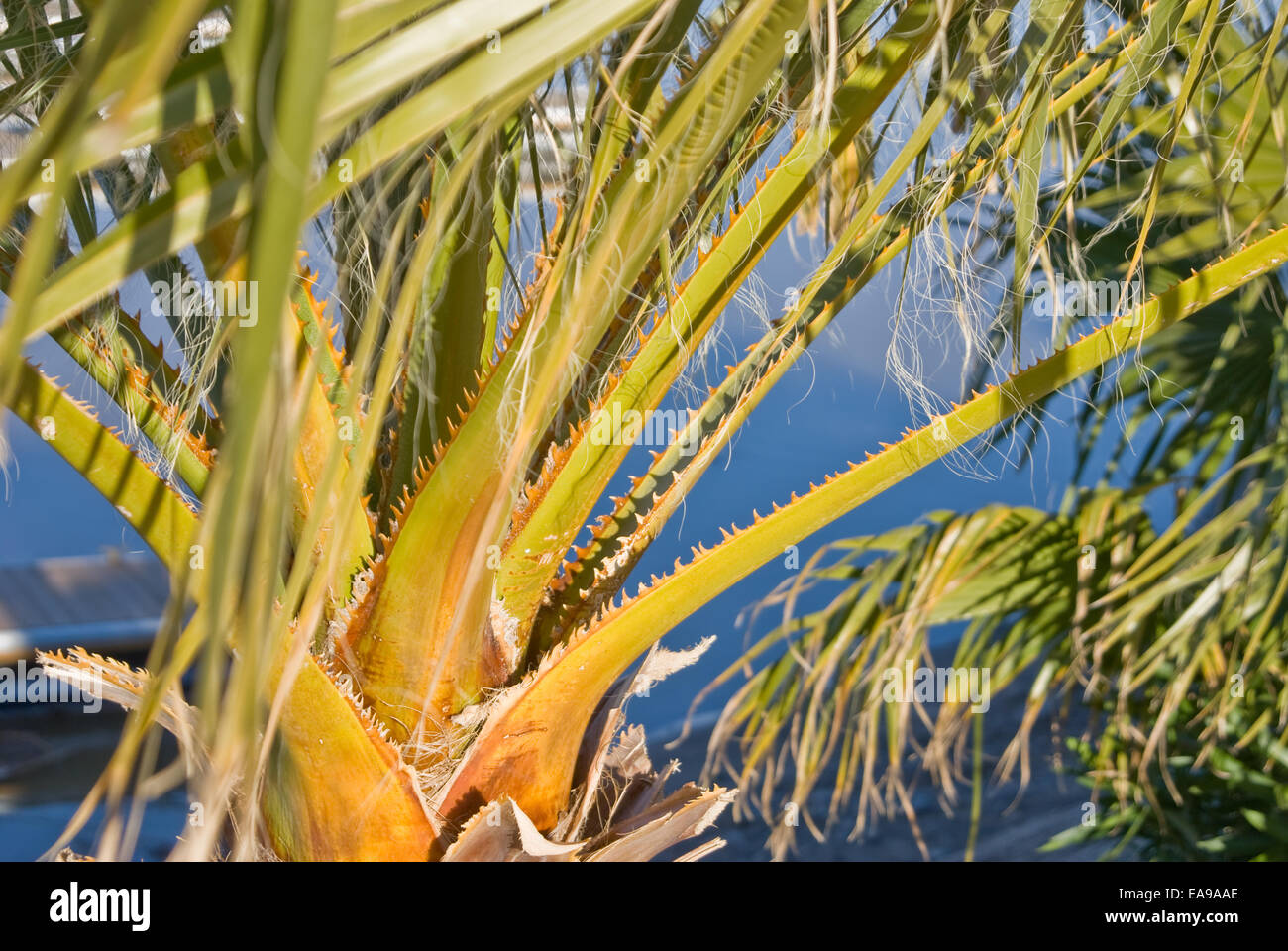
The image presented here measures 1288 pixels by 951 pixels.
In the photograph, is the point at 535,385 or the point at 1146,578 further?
the point at 1146,578

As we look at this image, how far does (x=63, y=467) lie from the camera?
6.93 ft

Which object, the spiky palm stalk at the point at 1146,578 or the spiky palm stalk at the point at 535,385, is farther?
the spiky palm stalk at the point at 1146,578

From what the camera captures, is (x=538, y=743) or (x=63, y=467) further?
(x=63, y=467)

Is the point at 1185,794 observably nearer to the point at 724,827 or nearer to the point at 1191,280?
the point at 1191,280

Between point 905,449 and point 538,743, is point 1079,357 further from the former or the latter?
point 538,743

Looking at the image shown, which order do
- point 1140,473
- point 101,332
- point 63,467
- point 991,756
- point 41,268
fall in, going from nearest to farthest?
1. point 41,268
2. point 101,332
3. point 1140,473
4. point 63,467
5. point 991,756

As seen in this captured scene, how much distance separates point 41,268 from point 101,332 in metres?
0.46

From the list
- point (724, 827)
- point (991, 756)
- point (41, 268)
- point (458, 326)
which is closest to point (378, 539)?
point (458, 326)

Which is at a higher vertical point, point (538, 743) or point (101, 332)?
point (101, 332)

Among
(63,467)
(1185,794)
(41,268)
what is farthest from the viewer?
(63,467)

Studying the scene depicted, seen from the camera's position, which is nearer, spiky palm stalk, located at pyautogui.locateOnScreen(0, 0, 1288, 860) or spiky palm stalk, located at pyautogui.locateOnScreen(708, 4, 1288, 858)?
spiky palm stalk, located at pyautogui.locateOnScreen(0, 0, 1288, 860)
